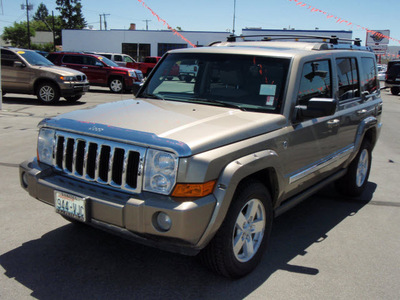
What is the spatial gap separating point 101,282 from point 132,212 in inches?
30.2

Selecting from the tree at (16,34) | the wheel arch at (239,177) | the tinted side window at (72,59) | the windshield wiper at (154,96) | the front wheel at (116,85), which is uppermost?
the tree at (16,34)

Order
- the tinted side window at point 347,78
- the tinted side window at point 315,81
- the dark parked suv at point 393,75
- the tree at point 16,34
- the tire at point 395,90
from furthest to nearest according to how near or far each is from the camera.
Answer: the tree at point 16,34, the tire at point 395,90, the dark parked suv at point 393,75, the tinted side window at point 347,78, the tinted side window at point 315,81

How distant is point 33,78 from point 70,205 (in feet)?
39.8

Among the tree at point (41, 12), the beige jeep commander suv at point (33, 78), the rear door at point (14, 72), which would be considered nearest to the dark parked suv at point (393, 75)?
the beige jeep commander suv at point (33, 78)

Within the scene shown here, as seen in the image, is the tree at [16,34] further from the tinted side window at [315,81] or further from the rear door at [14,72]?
the tinted side window at [315,81]

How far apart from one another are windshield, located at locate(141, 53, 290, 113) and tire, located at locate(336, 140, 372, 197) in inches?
83.3

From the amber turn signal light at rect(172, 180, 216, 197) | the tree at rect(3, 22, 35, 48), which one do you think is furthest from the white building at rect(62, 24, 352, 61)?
the tree at rect(3, 22, 35, 48)

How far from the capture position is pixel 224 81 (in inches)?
161

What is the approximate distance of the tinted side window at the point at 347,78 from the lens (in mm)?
4709

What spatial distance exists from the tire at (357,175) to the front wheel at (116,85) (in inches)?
616

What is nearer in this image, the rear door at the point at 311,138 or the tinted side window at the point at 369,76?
the rear door at the point at 311,138

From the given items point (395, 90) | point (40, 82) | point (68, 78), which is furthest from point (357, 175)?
point (395, 90)

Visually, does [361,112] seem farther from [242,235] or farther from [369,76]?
[242,235]

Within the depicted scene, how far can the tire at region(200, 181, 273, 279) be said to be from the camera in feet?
10.0
